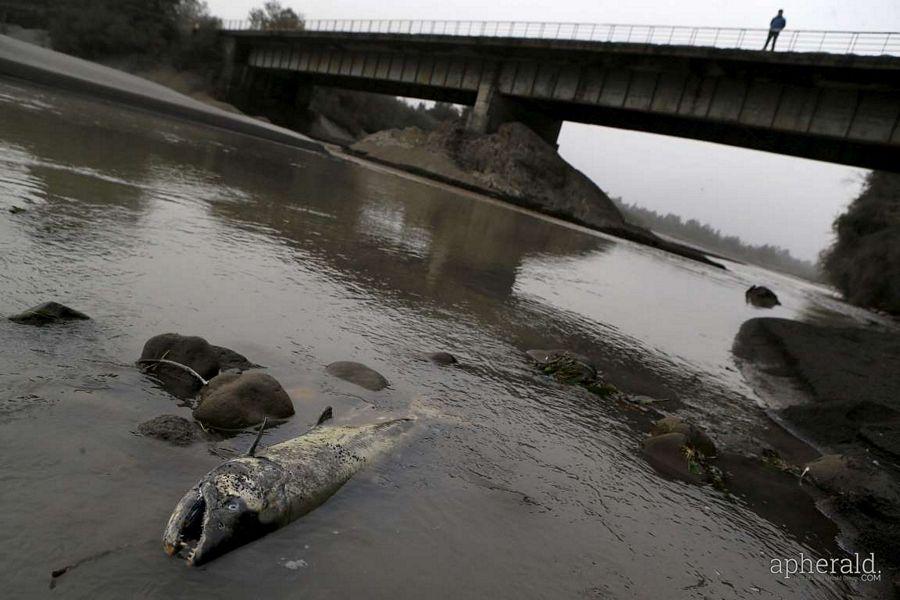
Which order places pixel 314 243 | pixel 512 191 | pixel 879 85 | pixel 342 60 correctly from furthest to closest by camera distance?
pixel 342 60, pixel 512 191, pixel 879 85, pixel 314 243

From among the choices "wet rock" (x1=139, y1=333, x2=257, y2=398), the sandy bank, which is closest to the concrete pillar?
the sandy bank

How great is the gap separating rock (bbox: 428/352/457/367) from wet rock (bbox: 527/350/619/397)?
103cm

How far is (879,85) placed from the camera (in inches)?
874

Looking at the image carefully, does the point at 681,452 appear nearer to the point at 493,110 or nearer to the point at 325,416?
the point at 325,416

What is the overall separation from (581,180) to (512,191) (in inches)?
213

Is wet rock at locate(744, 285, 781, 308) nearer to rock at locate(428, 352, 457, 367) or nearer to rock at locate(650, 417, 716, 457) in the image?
rock at locate(650, 417, 716, 457)

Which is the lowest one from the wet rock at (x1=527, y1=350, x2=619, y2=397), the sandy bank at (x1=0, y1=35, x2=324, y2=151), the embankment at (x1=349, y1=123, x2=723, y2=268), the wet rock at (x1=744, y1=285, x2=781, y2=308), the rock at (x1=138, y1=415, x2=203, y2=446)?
the rock at (x1=138, y1=415, x2=203, y2=446)

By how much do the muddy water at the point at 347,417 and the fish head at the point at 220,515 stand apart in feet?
0.21

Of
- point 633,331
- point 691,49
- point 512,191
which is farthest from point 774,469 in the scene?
point 512,191

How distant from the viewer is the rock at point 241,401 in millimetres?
3021

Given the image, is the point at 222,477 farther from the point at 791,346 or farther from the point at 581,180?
the point at 581,180

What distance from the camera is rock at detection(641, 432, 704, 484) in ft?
13.0

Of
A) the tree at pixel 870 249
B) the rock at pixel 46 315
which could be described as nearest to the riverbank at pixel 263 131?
the tree at pixel 870 249

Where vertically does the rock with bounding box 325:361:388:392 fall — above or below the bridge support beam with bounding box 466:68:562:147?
below
